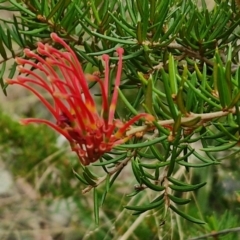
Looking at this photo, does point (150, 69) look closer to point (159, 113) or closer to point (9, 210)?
point (159, 113)

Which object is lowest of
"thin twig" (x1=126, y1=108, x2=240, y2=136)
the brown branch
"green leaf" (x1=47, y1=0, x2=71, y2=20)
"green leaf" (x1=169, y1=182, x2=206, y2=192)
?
"green leaf" (x1=169, y1=182, x2=206, y2=192)

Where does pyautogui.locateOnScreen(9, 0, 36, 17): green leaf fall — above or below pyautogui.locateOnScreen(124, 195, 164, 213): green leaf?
above

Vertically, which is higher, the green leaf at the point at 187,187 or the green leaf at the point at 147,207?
the green leaf at the point at 187,187

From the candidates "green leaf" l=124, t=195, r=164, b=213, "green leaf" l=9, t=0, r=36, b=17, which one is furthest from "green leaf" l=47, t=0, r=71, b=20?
"green leaf" l=124, t=195, r=164, b=213

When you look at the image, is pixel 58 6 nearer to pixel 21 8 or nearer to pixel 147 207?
pixel 21 8

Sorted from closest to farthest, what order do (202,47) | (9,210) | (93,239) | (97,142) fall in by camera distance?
(97,142) < (202,47) < (93,239) < (9,210)

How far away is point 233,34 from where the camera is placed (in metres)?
0.51

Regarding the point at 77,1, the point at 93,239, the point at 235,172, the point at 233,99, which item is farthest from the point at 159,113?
the point at 93,239

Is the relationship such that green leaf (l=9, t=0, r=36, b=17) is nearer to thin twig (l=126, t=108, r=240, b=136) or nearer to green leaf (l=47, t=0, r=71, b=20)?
green leaf (l=47, t=0, r=71, b=20)

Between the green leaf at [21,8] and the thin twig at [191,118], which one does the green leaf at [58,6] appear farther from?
the thin twig at [191,118]

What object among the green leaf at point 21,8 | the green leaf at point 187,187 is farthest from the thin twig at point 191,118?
the green leaf at point 21,8

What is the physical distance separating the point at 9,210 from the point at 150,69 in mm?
1286

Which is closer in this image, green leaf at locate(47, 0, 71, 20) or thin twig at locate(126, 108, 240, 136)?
thin twig at locate(126, 108, 240, 136)

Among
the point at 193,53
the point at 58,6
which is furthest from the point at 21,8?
the point at 193,53
